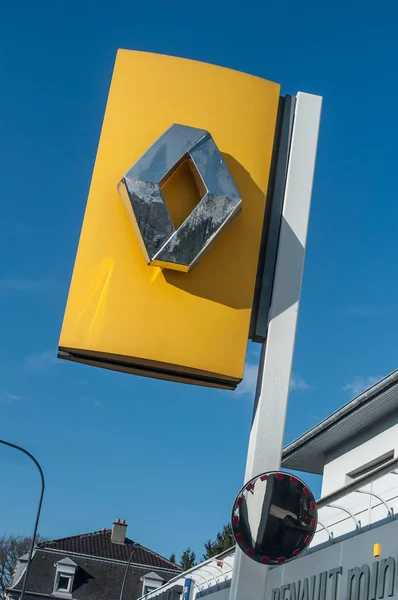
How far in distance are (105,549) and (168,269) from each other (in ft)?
157

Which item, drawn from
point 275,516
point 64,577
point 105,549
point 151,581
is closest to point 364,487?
point 275,516

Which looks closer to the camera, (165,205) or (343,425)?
(165,205)

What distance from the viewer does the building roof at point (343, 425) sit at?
13.7 metres

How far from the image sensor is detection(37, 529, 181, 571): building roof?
162ft

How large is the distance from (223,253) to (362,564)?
435 cm

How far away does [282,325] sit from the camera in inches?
211

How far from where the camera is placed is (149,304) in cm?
535

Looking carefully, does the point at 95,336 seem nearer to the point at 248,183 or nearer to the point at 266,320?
the point at 266,320

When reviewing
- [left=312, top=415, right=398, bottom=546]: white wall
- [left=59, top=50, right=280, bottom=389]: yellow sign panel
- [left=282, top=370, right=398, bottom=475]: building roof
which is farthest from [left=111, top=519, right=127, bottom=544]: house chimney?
[left=59, top=50, right=280, bottom=389]: yellow sign panel

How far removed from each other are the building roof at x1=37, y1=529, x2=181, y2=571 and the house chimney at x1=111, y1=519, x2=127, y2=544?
10.0 inches

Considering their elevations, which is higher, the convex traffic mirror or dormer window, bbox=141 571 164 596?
dormer window, bbox=141 571 164 596

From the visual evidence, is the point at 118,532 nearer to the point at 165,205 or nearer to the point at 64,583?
the point at 64,583

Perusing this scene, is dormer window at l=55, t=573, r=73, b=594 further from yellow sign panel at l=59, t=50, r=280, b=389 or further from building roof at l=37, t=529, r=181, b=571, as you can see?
yellow sign panel at l=59, t=50, r=280, b=389

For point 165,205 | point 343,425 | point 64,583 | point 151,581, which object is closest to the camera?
point 165,205
